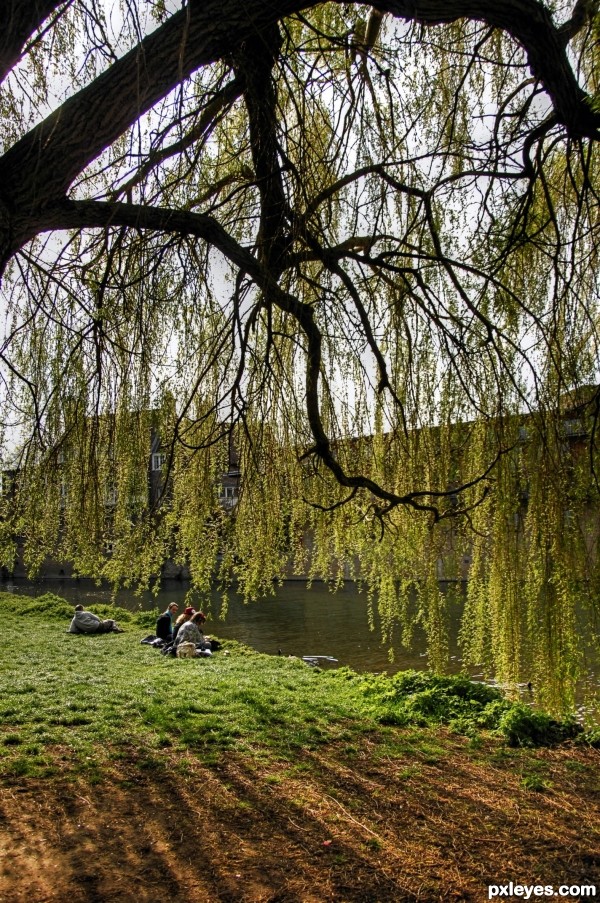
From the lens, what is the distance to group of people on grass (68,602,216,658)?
10.4m

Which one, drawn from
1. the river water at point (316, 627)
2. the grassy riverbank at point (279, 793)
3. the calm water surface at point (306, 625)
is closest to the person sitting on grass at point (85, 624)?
the river water at point (316, 627)

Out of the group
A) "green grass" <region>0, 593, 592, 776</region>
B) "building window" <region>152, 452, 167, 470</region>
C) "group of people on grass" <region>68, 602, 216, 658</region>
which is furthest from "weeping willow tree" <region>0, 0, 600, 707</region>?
"group of people on grass" <region>68, 602, 216, 658</region>

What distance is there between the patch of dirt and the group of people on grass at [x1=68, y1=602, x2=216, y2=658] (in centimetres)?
504

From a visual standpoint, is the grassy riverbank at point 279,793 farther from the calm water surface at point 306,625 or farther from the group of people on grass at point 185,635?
the group of people on grass at point 185,635

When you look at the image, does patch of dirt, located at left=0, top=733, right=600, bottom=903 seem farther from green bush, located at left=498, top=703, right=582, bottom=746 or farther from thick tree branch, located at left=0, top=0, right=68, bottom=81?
thick tree branch, located at left=0, top=0, right=68, bottom=81

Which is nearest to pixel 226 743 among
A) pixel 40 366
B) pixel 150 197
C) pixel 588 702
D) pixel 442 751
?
pixel 442 751

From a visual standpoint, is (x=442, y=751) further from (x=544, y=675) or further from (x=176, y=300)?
(x=176, y=300)

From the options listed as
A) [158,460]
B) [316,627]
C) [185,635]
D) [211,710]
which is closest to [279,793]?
[158,460]

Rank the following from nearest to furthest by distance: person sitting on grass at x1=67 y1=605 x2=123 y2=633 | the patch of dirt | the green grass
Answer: the patch of dirt, the green grass, person sitting on grass at x1=67 y1=605 x2=123 y2=633

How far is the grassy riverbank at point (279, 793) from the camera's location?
2961mm

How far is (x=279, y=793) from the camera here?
3998mm

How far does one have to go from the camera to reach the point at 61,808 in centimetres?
360

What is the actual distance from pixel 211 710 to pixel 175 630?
5.20m

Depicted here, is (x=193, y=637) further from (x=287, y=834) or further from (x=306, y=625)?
(x=287, y=834)
